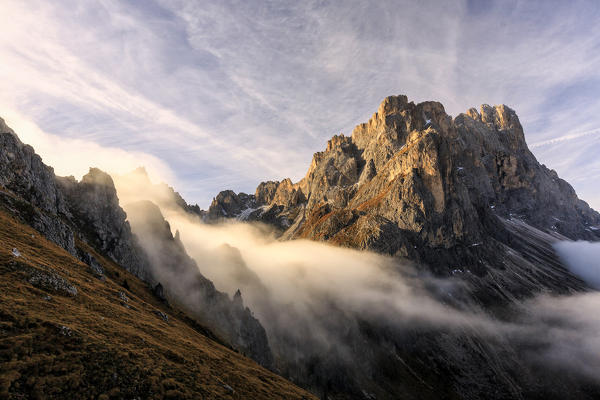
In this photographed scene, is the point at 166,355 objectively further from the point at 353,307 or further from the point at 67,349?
the point at 353,307

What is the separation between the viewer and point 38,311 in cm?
2064

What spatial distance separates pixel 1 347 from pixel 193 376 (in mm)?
13032

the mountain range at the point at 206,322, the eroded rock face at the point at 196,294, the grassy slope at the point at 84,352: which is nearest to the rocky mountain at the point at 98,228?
the eroded rock face at the point at 196,294

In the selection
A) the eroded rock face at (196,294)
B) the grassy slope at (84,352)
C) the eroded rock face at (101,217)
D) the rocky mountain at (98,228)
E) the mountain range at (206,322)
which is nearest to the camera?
the grassy slope at (84,352)

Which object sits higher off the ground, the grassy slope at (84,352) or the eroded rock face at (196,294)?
the grassy slope at (84,352)

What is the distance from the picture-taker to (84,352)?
18.8 meters

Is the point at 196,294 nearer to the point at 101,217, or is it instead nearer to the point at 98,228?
the point at 98,228

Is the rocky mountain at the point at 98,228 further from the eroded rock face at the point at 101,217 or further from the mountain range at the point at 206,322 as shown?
the mountain range at the point at 206,322

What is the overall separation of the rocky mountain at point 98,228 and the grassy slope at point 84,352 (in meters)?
14.2

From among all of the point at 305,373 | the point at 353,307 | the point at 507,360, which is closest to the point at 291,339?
the point at 305,373

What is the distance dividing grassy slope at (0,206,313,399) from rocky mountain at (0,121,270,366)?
14176mm

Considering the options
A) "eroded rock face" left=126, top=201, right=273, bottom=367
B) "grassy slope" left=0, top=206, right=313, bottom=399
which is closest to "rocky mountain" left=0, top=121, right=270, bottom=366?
"eroded rock face" left=126, top=201, right=273, bottom=367

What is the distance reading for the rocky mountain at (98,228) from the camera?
47.5m

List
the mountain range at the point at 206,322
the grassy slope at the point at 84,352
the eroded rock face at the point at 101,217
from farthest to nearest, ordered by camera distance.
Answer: the eroded rock face at the point at 101,217
the mountain range at the point at 206,322
the grassy slope at the point at 84,352
